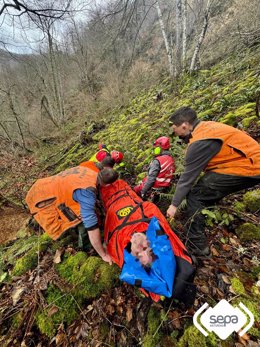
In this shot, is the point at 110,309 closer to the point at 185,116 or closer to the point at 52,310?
the point at 52,310

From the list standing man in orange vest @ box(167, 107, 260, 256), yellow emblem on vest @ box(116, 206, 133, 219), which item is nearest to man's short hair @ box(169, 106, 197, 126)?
standing man in orange vest @ box(167, 107, 260, 256)

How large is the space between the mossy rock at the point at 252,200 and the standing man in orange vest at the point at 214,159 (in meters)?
0.80

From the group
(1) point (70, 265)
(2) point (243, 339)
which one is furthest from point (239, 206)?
(1) point (70, 265)

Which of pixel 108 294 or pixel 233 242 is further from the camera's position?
pixel 233 242

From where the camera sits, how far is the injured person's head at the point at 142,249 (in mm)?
2105

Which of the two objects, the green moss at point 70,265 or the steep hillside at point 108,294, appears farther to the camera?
the green moss at point 70,265

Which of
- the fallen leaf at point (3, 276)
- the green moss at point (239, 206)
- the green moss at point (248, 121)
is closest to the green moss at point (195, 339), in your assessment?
the green moss at point (239, 206)

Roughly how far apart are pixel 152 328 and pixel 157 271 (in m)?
0.70

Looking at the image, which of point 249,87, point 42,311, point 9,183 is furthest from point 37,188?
point 249,87

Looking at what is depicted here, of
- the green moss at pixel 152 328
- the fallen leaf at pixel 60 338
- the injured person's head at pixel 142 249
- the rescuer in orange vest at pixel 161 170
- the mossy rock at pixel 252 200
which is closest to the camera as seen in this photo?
the green moss at pixel 152 328

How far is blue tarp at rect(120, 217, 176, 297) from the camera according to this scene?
187cm

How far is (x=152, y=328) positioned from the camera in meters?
2.09

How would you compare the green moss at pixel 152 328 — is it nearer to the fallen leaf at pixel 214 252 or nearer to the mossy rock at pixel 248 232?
the fallen leaf at pixel 214 252

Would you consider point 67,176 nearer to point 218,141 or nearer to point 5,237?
point 218,141
